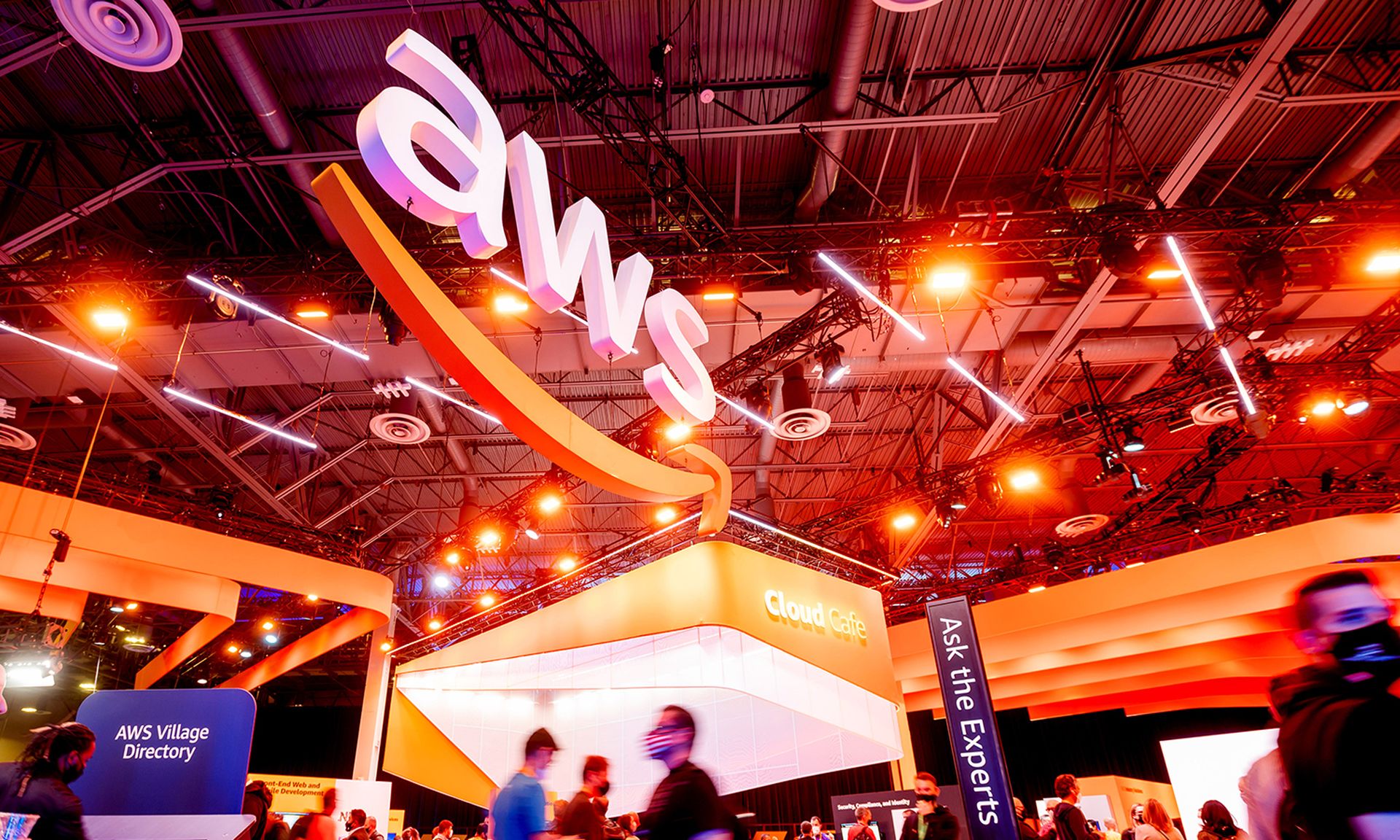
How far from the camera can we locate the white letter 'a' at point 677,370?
362 cm

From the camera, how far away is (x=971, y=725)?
5.00m

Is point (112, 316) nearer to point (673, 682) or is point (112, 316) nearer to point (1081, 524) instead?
point (673, 682)

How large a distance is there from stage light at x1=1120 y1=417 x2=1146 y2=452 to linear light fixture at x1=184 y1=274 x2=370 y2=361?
915cm

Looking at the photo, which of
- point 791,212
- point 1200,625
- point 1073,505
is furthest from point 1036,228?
point 1200,625

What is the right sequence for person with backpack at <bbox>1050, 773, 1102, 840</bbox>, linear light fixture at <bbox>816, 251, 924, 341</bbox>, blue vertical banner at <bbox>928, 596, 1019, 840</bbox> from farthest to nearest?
linear light fixture at <bbox>816, 251, 924, 341</bbox> < person with backpack at <bbox>1050, 773, 1102, 840</bbox> < blue vertical banner at <bbox>928, 596, 1019, 840</bbox>

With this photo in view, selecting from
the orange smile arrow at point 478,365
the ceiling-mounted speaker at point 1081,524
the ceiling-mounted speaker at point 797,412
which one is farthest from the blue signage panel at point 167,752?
the ceiling-mounted speaker at point 1081,524

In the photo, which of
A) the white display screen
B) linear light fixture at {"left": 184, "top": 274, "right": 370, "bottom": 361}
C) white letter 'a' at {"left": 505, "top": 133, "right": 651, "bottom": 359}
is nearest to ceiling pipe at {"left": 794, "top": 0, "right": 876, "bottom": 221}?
white letter 'a' at {"left": 505, "top": 133, "right": 651, "bottom": 359}

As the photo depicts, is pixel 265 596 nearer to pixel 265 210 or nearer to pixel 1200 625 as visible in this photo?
pixel 265 210

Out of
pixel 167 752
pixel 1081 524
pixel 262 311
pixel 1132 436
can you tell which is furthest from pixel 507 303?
pixel 1081 524

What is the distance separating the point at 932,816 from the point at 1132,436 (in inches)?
243

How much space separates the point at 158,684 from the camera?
19.9 meters

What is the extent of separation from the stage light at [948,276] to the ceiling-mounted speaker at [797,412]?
1818 millimetres

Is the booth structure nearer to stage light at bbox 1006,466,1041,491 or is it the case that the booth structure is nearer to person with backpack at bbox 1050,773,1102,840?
stage light at bbox 1006,466,1041,491

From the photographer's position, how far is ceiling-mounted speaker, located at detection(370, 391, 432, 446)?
350 inches
